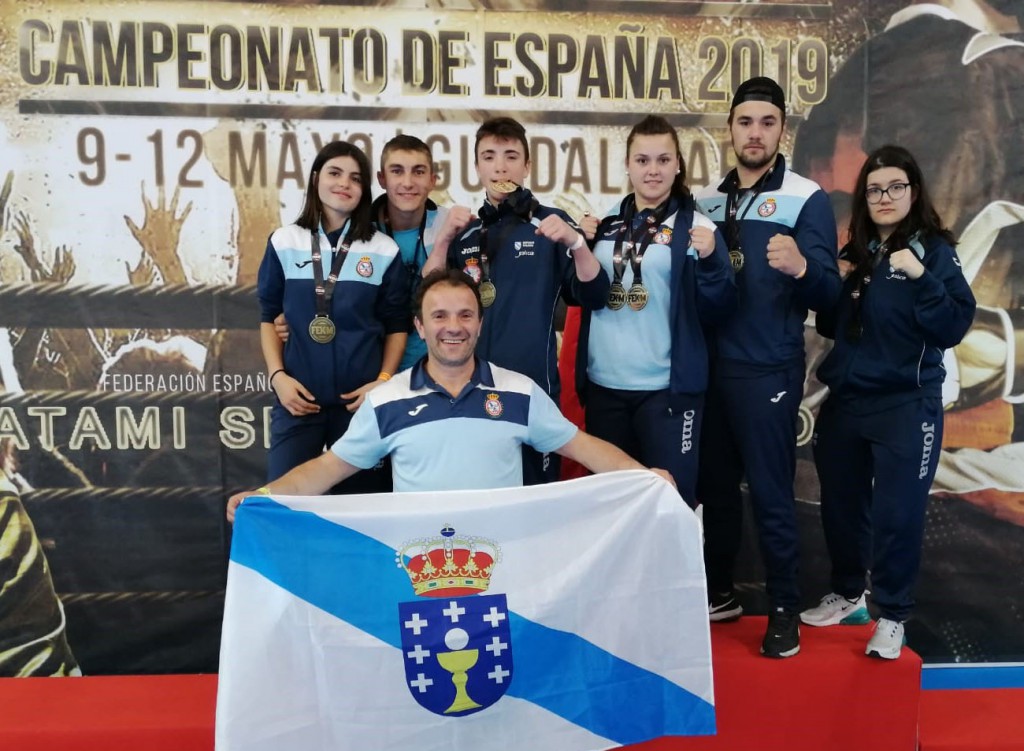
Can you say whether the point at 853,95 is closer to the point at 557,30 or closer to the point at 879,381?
the point at 557,30

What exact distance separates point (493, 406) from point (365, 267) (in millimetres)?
839

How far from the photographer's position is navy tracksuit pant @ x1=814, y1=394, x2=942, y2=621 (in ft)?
10.4

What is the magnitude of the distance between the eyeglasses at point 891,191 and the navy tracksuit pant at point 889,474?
694 millimetres

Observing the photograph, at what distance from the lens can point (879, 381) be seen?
319cm

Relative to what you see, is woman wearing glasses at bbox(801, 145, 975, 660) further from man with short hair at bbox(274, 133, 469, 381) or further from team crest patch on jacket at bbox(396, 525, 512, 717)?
man with short hair at bbox(274, 133, 469, 381)

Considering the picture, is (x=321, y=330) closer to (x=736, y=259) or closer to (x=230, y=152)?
(x=230, y=152)

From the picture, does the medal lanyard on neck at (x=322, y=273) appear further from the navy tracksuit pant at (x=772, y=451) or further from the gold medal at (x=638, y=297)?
the navy tracksuit pant at (x=772, y=451)

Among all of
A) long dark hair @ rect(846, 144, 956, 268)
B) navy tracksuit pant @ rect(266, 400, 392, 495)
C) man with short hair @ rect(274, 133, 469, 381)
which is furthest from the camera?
man with short hair @ rect(274, 133, 469, 381)

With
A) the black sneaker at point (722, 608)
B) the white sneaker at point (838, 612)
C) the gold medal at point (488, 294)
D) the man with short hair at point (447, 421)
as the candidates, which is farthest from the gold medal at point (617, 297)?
the white sneaker at point (838, 612)

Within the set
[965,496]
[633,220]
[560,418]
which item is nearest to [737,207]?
[633,220]

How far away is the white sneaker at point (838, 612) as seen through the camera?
137 inches

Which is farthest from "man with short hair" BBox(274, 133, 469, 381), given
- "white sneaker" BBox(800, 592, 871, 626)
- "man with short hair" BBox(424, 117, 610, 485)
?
"white sneaker" BBox(800, 592, 871, 626)

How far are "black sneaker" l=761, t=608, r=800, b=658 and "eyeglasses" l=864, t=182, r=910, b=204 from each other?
1488mm

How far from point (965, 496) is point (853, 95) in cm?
200
